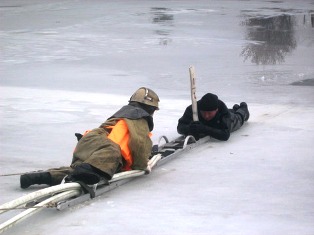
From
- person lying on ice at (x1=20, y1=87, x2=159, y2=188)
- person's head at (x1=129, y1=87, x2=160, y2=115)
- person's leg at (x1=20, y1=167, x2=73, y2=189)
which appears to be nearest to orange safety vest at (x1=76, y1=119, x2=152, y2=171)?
person lying on ice at (x1=20, y1=87, x2=159, y2=188)

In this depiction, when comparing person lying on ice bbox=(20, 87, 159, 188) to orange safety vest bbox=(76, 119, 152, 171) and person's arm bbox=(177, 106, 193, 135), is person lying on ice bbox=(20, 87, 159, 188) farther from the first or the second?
person's arm bbox=(177, 106, 193, 135)

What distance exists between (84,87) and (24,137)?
384 cm

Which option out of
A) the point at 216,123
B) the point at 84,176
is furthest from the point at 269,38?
Answer: the point at 84,176

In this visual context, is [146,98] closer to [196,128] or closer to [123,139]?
[123,139]

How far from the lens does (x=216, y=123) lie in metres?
10.1

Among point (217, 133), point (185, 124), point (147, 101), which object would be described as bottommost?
point (217, 133)

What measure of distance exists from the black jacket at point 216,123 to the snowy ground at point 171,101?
144 mm

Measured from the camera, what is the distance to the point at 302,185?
7961 mm

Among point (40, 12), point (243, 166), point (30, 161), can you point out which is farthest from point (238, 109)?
point (40, 12)

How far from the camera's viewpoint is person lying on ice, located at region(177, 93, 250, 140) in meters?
9.88

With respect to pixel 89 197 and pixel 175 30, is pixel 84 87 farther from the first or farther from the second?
pixel 175 30

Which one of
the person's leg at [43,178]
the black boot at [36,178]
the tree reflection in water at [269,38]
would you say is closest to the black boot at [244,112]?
the person's leg at [43,178]

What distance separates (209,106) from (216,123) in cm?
32

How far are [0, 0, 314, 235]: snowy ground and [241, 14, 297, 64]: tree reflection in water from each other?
0.04m
